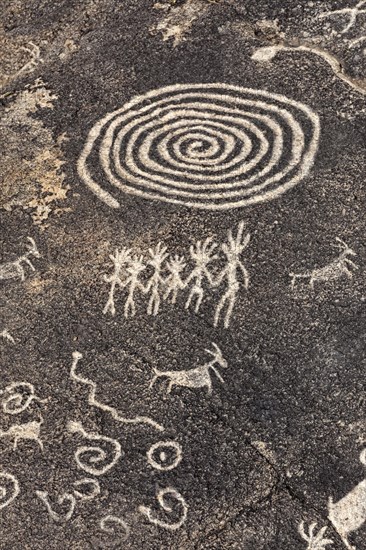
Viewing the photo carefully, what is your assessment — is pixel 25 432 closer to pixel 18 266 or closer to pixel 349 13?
pixel 18 266

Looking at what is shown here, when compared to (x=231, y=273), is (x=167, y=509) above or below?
below

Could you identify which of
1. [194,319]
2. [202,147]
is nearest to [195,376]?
[194,319]

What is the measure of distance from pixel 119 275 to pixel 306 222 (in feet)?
2.35

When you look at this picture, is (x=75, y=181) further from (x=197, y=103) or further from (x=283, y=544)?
(x=283, y=544)

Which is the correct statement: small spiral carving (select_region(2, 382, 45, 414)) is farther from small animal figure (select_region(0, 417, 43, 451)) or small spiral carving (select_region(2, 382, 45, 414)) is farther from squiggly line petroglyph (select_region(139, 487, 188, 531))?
squiggly line petroglyph (select_region(139, 487, 188, 531))

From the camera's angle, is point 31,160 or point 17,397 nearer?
point 17,397

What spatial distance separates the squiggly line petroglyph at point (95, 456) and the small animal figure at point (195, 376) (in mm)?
Answer: 241

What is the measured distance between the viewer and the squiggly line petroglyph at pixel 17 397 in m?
3.06

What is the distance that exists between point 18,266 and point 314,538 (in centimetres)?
149

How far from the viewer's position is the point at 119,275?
3.38m

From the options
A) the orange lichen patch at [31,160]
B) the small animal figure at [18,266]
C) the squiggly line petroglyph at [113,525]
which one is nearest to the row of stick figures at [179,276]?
the small animal figure at [18,266]

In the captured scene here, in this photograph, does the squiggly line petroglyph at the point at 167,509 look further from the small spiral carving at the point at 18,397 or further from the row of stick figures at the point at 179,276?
the row of stick figures at the point at 179,276

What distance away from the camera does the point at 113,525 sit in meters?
2.79

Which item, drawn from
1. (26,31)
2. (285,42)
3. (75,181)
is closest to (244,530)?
(75,181)
